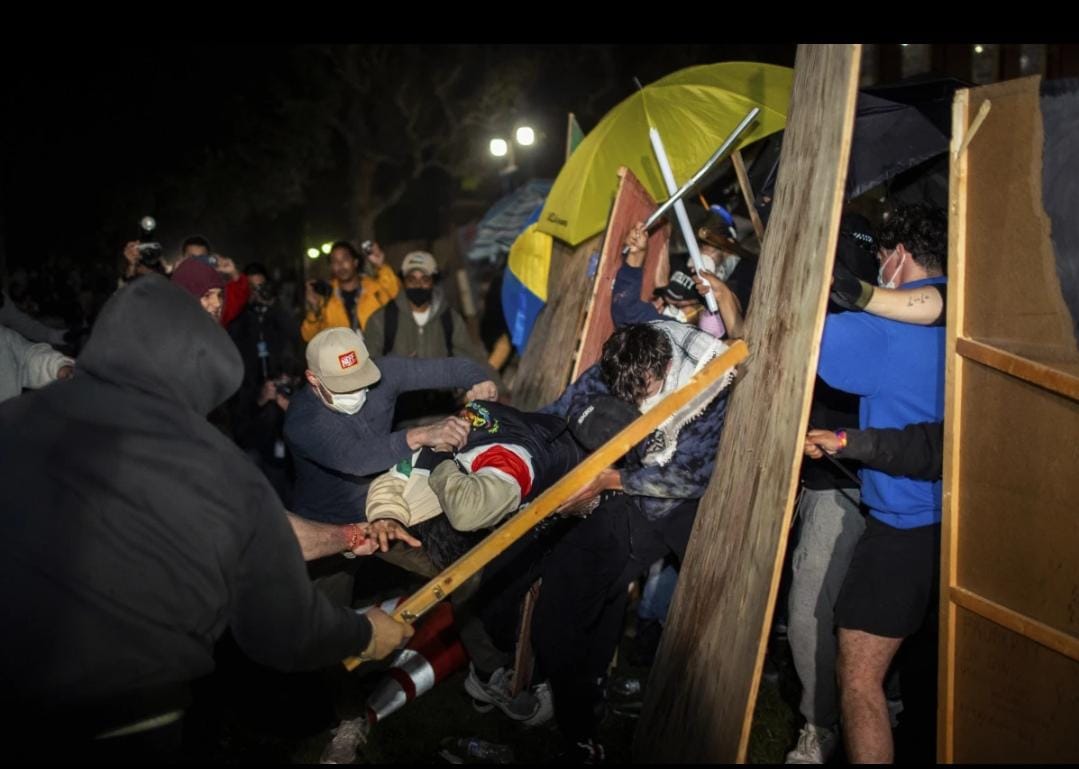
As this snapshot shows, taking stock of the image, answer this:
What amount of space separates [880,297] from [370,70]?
21064 millimetres

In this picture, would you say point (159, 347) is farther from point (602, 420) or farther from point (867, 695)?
point (867, 695)

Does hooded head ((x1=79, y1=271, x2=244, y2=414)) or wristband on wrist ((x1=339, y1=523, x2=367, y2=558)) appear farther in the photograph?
wristband on wrist ((x1=339, y1=523, x2=367, y2=558))

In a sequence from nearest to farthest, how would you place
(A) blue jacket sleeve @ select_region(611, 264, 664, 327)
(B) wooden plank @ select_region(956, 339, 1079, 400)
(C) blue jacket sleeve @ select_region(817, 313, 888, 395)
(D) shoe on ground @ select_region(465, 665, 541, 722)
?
(B) wooden plank @ select_region(956, 339, 1079, 400), (C) blue jacket sleeve @ select_region(817, 313, 888, 395), (D) shoe on ground @ select_region(465, 665, 541, 722), (A) blue jacket sleeve @ select_region(611, 264, 664, 327)

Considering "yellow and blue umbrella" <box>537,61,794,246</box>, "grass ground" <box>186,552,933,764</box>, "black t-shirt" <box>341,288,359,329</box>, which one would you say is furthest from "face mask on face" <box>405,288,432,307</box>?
"grass ground" <box>186,552,933,764</box>

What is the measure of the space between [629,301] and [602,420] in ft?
5.78

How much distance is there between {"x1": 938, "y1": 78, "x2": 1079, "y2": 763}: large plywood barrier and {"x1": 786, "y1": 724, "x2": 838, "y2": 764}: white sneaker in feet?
3.20

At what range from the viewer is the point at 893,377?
3.31 meters

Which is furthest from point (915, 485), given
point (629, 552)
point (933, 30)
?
point (933, 30)

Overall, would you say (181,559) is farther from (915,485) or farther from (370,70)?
(370,70)

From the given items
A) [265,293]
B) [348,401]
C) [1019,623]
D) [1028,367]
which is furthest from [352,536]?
[265,293]

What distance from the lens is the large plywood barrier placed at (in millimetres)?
2727

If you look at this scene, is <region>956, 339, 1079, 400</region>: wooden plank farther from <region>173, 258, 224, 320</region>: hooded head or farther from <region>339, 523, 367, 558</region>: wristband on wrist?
<region>173, 258, 224, 320</region>: hooded head

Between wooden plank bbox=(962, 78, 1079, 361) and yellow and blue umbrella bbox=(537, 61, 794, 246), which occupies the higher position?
yellow and blue umbrella bbox=(537, 61, 794, 246)

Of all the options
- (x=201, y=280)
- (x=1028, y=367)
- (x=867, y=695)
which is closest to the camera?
(x=1028, y=367)
